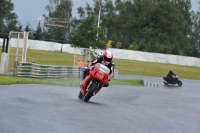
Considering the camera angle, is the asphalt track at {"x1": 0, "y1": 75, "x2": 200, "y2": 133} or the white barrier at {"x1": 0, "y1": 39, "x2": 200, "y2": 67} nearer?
the asphalt track at {"x1": 0, "y1": 75, "x2": 200, "y2": 133}

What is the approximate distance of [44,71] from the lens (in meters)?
27.5

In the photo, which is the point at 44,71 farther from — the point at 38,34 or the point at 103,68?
the point at 38,34

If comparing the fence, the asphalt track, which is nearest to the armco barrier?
the fence

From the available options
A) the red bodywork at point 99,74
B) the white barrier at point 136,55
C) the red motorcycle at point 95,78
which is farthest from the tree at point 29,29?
the red bodywork at point 99,74

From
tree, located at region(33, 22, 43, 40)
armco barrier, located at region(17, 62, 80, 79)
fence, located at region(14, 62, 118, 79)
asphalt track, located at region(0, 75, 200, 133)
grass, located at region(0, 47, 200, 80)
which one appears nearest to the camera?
asphalt track, located at region(0, 75, 200, 133)

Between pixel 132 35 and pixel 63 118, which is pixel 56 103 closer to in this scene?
pixel 63 118

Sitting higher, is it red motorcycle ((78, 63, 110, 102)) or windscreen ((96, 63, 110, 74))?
windscreen ((96, 63, 110, 74))

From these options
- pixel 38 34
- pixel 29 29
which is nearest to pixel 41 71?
pixel 38 34

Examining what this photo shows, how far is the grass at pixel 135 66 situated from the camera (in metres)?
49.7

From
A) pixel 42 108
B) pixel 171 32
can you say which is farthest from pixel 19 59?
pixel 171 32

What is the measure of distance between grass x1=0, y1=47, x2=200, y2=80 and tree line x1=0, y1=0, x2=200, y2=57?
2414 millimetres

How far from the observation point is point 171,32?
8831cm

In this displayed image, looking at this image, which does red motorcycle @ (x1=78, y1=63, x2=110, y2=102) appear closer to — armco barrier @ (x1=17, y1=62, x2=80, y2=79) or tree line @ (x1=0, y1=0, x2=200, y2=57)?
armco barrier @ (x1=17, y1=62, x2=80, y2=79)

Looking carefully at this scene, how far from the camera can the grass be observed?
163 feet
